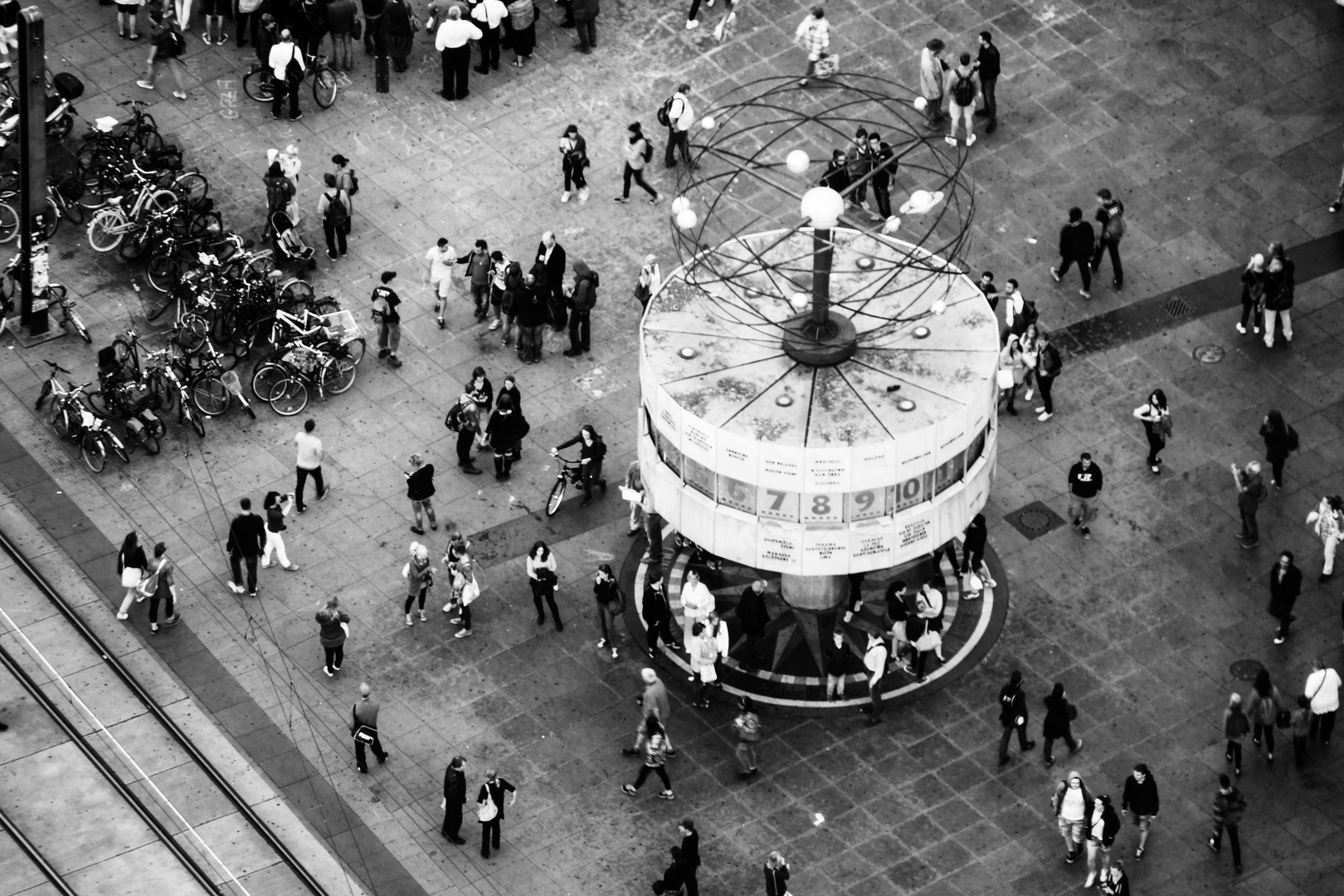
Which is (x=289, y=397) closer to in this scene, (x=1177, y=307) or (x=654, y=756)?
(x=654, y=756)

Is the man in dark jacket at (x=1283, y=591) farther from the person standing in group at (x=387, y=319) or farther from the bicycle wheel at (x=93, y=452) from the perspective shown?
the bicycle wheel at (x=93, y=452)

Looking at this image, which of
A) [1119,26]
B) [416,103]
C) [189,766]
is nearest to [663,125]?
[416,103]

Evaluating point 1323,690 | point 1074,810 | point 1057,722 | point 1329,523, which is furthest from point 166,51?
point 1323,690

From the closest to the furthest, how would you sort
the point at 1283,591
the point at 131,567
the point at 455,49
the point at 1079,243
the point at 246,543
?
the point at 1283,591
the point at 131,567
the point at 246,543
the point at 1079,243
the point at 455,49

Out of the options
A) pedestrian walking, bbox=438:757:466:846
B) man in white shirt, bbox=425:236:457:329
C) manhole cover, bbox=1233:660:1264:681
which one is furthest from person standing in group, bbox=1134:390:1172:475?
pedestrian walking, bbox=438:757:466:846

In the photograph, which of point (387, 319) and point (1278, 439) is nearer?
point (1278, 439)

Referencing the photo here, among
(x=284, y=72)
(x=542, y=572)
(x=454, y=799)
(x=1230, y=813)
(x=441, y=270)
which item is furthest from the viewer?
(x=284, y=72)

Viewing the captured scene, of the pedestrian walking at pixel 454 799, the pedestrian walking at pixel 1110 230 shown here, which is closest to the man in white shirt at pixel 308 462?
the pedestrian walking at pixel 454 799

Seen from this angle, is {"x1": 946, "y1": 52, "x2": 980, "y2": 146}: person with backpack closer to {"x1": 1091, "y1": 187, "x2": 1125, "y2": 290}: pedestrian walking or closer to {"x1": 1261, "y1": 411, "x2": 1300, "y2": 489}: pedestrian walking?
{"x1": 1091, "y1": 187, "x2": 1125, "y2": 290}: pedestrian walking
